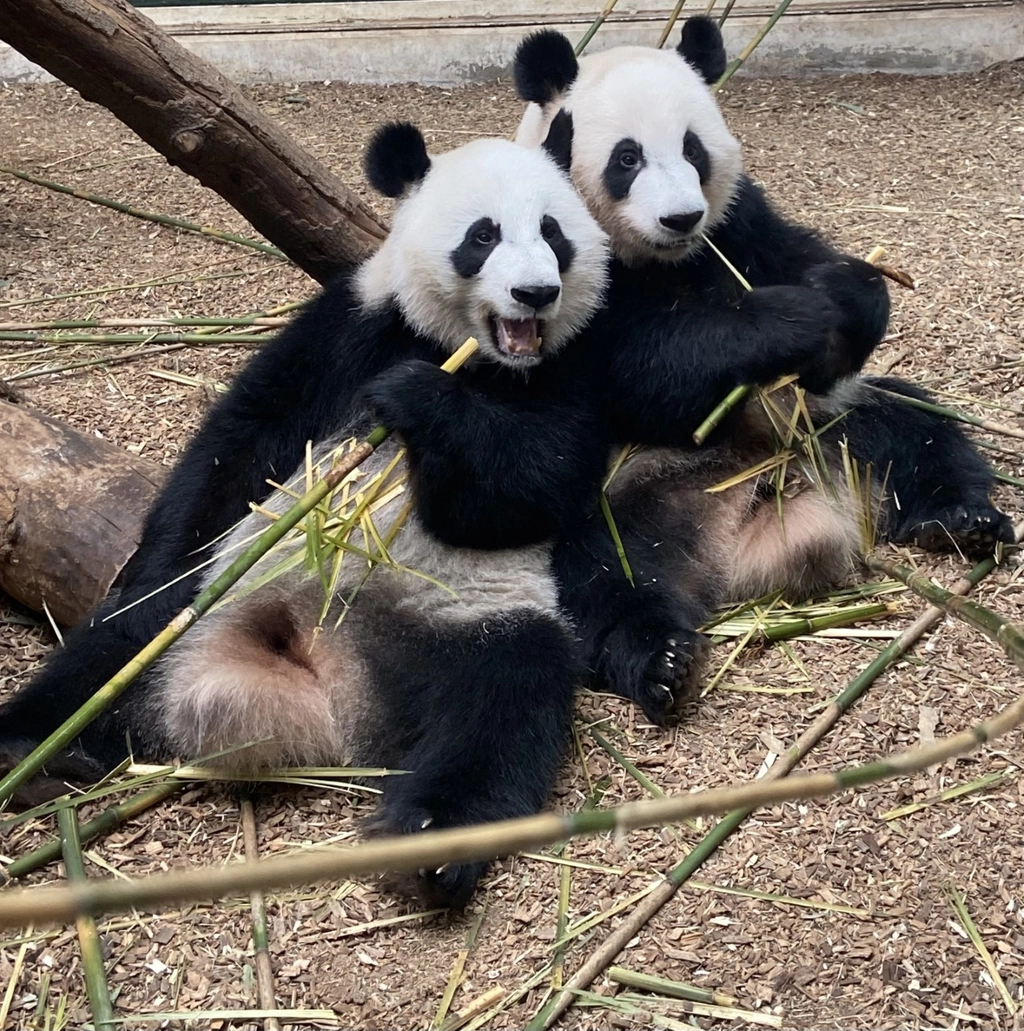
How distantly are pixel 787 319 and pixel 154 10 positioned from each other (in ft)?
20.0

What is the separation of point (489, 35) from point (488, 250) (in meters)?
5.34

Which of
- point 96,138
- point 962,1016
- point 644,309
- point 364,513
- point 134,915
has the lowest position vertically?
point 96,138

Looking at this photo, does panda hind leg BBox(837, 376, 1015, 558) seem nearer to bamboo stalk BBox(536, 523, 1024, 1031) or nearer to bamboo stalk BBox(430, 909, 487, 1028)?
bamboo stalk BBox(536, 523, 1024, 1031)

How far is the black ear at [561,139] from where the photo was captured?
310 cm

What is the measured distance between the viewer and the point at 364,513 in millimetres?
2740

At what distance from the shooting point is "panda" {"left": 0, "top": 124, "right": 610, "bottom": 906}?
8.49 ft

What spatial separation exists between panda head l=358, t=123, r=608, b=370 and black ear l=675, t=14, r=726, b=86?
825mm

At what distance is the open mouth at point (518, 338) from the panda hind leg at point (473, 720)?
640 mm

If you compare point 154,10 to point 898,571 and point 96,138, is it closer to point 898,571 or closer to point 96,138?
point 96,138

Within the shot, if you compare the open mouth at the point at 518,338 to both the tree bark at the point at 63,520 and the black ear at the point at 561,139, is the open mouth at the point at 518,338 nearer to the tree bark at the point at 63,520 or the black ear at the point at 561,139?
the black ear at the point at 561,139

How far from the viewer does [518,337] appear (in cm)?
281

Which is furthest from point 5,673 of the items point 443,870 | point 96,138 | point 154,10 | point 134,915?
point 154,10

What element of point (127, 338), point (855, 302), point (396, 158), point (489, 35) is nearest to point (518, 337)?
point (396, 158)

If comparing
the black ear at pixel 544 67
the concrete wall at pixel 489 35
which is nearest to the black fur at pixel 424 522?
the black ear at pixel 544 67
